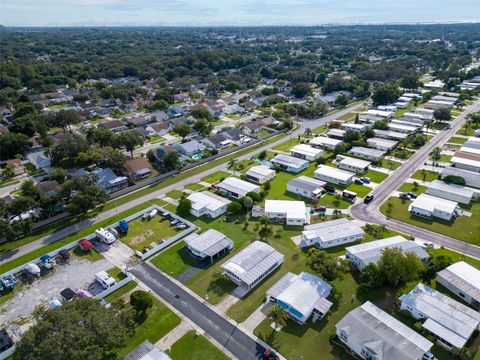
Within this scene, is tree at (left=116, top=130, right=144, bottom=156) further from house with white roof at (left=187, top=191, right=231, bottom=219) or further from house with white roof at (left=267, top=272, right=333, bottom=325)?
house with white roof at (left=267, top=272, right=333, bottom=325)

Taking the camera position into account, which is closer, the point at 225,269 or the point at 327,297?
the point at 327,297

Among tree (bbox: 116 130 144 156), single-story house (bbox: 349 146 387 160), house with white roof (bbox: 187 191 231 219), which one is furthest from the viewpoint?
single-story house (bbox: 349 146 387 160)

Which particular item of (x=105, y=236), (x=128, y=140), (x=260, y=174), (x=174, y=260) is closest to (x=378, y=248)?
(x=174, y=260)

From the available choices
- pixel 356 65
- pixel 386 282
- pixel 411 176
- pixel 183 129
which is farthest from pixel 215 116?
pixel 356 65

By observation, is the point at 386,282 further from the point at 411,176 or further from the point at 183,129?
the point at 183,129

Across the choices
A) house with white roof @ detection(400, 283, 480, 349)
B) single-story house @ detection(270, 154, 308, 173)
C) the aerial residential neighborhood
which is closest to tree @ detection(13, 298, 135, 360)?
the aerial residential neighborhood

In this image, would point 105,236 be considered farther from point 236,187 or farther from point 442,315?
point 442,315

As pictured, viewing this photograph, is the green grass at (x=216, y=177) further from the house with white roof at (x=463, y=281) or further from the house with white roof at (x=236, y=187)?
the house with white roof at (x=463, y=281)
